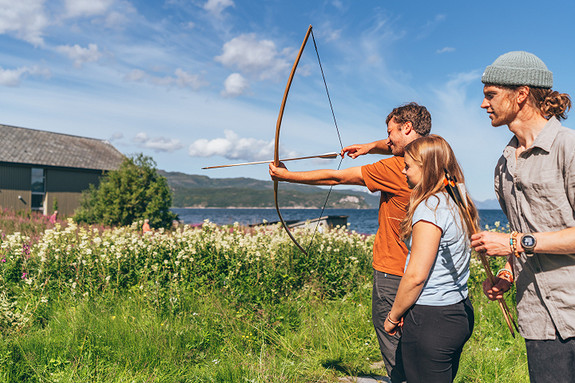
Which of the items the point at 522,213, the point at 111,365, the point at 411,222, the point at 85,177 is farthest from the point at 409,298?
the point at 85,177

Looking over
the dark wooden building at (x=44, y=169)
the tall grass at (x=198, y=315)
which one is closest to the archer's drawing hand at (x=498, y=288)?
the tall grass at (x=198, y=315)

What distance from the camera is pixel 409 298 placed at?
6.92ft

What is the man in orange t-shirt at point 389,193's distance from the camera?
2.72 meters

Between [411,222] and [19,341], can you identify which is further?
[19,341]

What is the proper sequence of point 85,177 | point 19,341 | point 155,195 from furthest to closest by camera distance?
point 85,177 → point 155,195 → point 19,341

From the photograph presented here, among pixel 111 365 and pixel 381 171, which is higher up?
pixel 381 171

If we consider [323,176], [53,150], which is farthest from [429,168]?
[53,150]

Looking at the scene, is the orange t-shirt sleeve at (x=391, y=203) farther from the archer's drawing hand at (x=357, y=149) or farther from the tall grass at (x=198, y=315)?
the tall grass at (x=198, y=315)

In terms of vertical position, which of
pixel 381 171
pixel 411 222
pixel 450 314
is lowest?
pixel 450 314

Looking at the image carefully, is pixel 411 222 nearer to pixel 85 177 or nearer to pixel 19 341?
pixel 19 341

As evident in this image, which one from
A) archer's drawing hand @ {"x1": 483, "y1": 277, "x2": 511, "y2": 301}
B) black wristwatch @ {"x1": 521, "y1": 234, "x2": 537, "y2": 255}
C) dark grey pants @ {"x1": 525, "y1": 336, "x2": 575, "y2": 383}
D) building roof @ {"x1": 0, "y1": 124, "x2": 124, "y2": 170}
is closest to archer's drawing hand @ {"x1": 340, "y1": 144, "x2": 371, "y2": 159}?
archer's drawing hand @ {"x1": 483, "y1": 277, "x2": 511, "y2": 301}

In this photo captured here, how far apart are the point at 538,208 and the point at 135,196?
16.3 m

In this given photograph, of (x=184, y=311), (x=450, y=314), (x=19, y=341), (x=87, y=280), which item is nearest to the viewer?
(x=450, y=314)

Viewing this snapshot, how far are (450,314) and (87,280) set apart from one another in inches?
175
